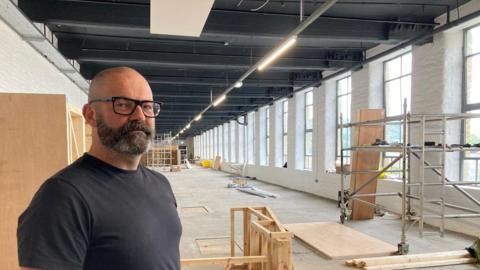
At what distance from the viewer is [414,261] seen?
15.7 feet

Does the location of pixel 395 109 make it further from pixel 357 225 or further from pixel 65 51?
pixel 65 51

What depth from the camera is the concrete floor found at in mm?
5359

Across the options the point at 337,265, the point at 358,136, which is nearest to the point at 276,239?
the point at 337,265

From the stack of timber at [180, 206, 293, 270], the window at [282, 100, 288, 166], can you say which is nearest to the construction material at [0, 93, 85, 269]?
the stack of timber at [180, 206, 293, 270]

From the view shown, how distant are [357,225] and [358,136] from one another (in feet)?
6.09

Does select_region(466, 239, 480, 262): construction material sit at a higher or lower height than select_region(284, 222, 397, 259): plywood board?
higher

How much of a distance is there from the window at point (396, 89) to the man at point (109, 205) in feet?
25.5

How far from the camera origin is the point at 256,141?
1870 cm

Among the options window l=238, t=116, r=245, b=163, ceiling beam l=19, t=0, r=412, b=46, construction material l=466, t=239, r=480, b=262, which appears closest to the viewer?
construction material l=466, t=239, r=480, b=262

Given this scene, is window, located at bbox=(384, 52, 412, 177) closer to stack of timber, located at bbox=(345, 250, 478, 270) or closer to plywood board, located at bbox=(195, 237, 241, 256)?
stack of timber, located at bbox=(345, 250, 478, 270)

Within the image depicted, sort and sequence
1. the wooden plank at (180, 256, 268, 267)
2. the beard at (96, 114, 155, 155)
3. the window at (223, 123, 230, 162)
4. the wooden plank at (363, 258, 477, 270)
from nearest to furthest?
1. the beard at (96, 114, 155, 155)
2. the wooden plank at (180, 256, 268, 267)
3. the wooden plank at (363, 258, 477, 270)
4. the window at (223, 123, 230, 162)

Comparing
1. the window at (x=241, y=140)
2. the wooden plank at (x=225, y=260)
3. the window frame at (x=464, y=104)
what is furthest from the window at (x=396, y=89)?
the window at (x=241, y=140)

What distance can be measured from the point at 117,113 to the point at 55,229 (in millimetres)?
468

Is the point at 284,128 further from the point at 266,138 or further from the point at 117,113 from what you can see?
the point at 117,113
